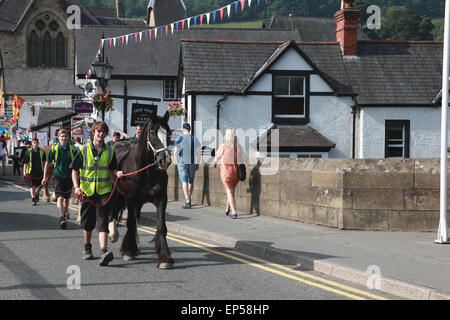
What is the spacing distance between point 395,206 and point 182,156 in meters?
6.10

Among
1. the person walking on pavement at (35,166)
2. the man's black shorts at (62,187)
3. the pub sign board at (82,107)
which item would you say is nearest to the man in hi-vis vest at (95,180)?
the man's black shorts at (62,187)

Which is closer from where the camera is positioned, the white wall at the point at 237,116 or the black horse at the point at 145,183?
the black horse at the point at 145,183

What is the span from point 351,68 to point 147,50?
56.7 feet

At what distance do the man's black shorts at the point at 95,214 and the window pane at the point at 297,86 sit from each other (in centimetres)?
1836

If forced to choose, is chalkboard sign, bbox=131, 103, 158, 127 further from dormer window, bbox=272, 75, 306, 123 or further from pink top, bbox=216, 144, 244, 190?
dormer window, bbox=272, 75, 306, 123

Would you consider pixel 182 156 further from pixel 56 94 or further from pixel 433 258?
pixel 56 94

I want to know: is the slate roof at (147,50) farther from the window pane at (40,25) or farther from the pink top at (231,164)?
the window pane at (40,25)

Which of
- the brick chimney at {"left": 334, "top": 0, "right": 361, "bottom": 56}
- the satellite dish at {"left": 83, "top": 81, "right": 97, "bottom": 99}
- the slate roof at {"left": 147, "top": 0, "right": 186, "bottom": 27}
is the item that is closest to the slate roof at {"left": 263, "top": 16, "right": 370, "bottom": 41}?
the slate roof at {"left": 147, "top": 0, "right": 186, "bottom": 27}

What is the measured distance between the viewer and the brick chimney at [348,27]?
2622 cm

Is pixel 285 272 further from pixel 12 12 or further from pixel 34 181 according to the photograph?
pixel 12 12

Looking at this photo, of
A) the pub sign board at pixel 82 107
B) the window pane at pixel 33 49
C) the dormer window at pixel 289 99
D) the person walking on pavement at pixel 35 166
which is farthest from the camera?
the window pane at pixel 33 49

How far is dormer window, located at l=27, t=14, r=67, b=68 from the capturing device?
226ft

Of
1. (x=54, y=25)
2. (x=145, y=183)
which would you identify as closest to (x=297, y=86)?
(x=145, y=183)
